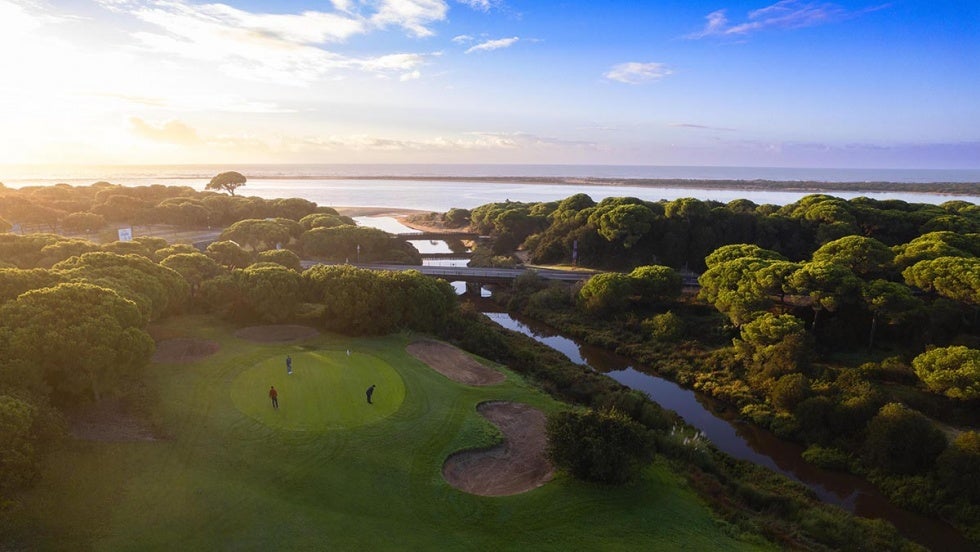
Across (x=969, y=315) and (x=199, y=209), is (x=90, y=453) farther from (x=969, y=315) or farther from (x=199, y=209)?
(x=199, y=209)

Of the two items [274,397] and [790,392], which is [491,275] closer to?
[790,392]

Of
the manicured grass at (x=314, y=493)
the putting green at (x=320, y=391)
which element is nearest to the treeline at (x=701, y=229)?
the putting green at (x=320, y=391)

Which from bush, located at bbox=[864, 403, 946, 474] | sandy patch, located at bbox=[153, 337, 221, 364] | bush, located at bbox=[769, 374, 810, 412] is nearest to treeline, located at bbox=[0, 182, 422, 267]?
sandy patch, located at bbox=[153, 337, 221, 364]

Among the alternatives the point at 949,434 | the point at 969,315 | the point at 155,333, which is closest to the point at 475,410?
the point at 155,333

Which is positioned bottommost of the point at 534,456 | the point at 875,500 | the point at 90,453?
the point at 875,500

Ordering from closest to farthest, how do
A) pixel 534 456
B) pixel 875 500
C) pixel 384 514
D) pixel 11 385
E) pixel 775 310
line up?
1. pixel 384 514
2. pixel 11 385
3. pixel 534 456
4. pixel 875 500
5. pixel 775 310

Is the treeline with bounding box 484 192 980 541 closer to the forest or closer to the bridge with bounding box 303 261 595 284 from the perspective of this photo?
the forest

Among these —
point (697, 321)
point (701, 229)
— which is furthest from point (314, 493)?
point (701, 229)
